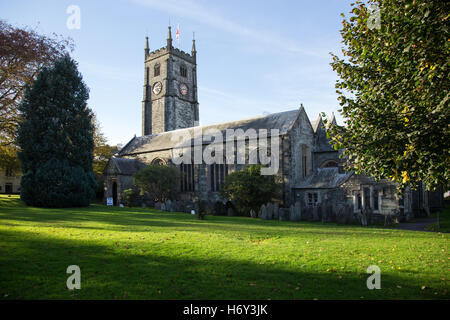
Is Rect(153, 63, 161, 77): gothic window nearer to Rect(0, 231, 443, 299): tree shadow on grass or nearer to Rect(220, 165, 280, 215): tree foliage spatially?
Rect(220, 165, 280, 215): tree foliage

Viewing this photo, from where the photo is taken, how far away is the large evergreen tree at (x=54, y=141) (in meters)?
20.1

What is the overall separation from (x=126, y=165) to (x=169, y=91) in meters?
17.3

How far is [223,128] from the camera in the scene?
29.9m

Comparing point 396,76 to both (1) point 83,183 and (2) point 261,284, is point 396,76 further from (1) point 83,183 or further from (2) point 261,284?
(1) point 83,183

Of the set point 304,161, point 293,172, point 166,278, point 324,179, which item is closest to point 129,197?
point 293,172

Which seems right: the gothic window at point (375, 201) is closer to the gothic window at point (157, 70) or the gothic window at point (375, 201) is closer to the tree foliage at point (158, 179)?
the tree foliage at point (158, 179)

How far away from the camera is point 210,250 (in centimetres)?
778

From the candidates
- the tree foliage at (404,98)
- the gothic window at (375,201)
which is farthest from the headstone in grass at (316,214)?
the tree foliage at (404,98)

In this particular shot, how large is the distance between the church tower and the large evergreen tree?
74.2ft

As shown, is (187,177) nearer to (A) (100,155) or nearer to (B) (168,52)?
(A) (100,155)

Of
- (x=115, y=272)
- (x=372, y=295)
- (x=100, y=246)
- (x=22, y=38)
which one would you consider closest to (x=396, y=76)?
(x=372, y=295)

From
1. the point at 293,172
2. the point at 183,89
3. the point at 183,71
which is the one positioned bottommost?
the point at 293,172

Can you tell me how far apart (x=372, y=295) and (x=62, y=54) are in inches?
1097

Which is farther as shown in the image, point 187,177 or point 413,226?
point 187,177
